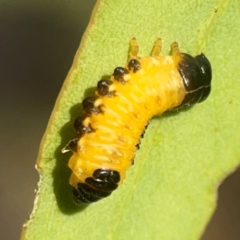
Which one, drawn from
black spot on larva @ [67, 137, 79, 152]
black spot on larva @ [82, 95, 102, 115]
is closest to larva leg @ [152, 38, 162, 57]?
black spot on larva @ [82, 95, 102, 115]

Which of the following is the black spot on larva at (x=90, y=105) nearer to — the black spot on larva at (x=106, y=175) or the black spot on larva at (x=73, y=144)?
the black spot on larva at (x=73, y=144)

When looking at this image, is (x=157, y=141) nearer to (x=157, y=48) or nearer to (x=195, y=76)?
(x=195, y=76)

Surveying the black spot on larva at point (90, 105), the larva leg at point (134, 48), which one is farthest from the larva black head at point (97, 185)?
the larva leg at point (134, 48)

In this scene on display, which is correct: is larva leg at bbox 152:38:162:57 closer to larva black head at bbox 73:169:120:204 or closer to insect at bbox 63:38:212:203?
insect at bbox 63:38:212:203

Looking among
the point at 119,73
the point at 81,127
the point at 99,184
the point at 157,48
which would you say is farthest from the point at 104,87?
the point at 99,184

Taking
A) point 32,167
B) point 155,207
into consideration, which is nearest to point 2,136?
point 32,167

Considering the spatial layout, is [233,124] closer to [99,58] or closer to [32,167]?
[99,58]
